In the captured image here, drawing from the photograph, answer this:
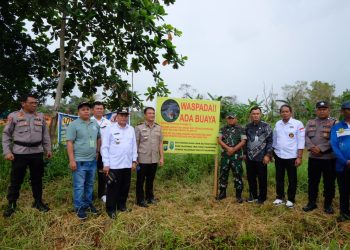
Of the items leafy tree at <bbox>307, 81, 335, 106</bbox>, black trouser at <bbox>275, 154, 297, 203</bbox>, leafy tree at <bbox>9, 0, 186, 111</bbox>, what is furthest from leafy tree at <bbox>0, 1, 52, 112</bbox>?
leafy tree at <bbox>307, 81, 335, 106</bbox>

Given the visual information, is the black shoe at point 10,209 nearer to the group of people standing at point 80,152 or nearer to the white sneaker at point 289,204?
the group of people standing at point 80,152

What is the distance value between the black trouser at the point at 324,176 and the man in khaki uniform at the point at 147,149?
2382 mm

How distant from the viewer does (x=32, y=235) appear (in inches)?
154

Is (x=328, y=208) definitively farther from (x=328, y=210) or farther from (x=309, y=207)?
(x=309, y=207)

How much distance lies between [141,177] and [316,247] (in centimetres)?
266

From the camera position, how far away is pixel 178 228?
396 centimetres

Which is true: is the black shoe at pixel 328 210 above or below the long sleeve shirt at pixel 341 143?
below

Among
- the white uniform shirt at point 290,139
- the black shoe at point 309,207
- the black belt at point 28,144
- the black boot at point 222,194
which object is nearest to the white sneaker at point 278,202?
the black shoe at point 309,207

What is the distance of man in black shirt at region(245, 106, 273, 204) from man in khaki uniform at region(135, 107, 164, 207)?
4.91ft

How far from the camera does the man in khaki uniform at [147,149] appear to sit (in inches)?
187

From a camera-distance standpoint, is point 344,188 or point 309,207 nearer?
Answer: point 344,188

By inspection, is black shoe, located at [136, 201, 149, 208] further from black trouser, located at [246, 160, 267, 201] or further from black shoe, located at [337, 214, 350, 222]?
black shoe, located at [337, 214, 350, 222]

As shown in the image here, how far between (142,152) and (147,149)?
0.09m

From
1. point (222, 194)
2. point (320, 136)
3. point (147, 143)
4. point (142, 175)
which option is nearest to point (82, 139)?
point (147, 143)
